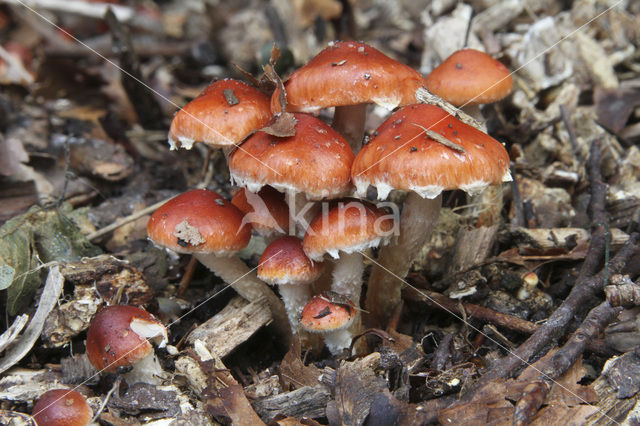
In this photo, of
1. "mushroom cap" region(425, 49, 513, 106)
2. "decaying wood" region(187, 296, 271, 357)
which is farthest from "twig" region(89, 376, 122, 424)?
"mushroom cap" region(425, 49, 513, 106)

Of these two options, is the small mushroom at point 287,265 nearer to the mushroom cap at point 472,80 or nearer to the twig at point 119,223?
the mushroom cap at point 472,80

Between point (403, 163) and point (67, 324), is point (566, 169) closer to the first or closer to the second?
point (403, 163)

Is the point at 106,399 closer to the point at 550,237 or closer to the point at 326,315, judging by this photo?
the point at 326,315

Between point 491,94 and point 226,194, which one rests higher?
point 491,94

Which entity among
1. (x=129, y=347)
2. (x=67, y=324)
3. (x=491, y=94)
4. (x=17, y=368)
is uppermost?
(x=491, y=94)

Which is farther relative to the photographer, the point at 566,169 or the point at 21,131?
the point at 21,131

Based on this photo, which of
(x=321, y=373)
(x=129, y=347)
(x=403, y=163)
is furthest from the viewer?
(x=321, y=373)

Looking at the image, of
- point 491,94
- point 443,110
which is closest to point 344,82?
point 443,110

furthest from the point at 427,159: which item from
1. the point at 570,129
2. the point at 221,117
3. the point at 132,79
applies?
the point at 132,79
